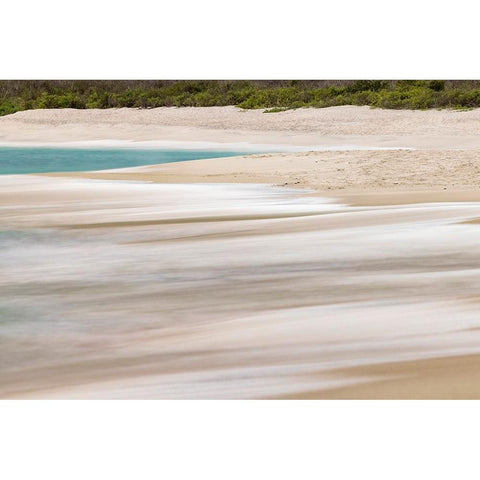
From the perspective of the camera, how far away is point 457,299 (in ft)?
20.0

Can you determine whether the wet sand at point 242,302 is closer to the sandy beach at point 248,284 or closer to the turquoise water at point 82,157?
the sandy beach at point 248,284

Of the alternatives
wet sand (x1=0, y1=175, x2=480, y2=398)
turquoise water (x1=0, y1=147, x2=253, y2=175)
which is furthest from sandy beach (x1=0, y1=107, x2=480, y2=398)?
turquoise water (x1=0, y1=147, x2=253, y2=175)

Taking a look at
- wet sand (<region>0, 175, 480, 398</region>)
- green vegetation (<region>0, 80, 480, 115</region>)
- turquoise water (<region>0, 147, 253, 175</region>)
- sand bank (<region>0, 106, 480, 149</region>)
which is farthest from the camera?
green vegetation (<region>0, 80, 480, 115</region>)

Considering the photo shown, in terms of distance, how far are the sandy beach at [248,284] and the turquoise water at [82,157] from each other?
5.47 m

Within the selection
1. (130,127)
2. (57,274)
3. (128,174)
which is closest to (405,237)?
(57,274)

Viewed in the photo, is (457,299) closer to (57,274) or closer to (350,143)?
(57,274)

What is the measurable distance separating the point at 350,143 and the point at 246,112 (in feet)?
26.9

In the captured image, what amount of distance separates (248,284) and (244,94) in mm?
31613

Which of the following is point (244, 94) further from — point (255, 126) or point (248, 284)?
point (248, 284)

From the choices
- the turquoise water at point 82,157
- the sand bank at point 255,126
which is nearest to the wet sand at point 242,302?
the turquoise water at point 82,157

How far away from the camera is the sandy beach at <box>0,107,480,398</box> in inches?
184

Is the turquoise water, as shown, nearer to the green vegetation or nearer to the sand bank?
the sand bank

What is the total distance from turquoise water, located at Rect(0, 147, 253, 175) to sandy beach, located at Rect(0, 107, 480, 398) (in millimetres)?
5469

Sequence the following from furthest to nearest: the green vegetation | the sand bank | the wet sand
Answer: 1. the green vegetation
2. the sand bank
3. the wet sand
